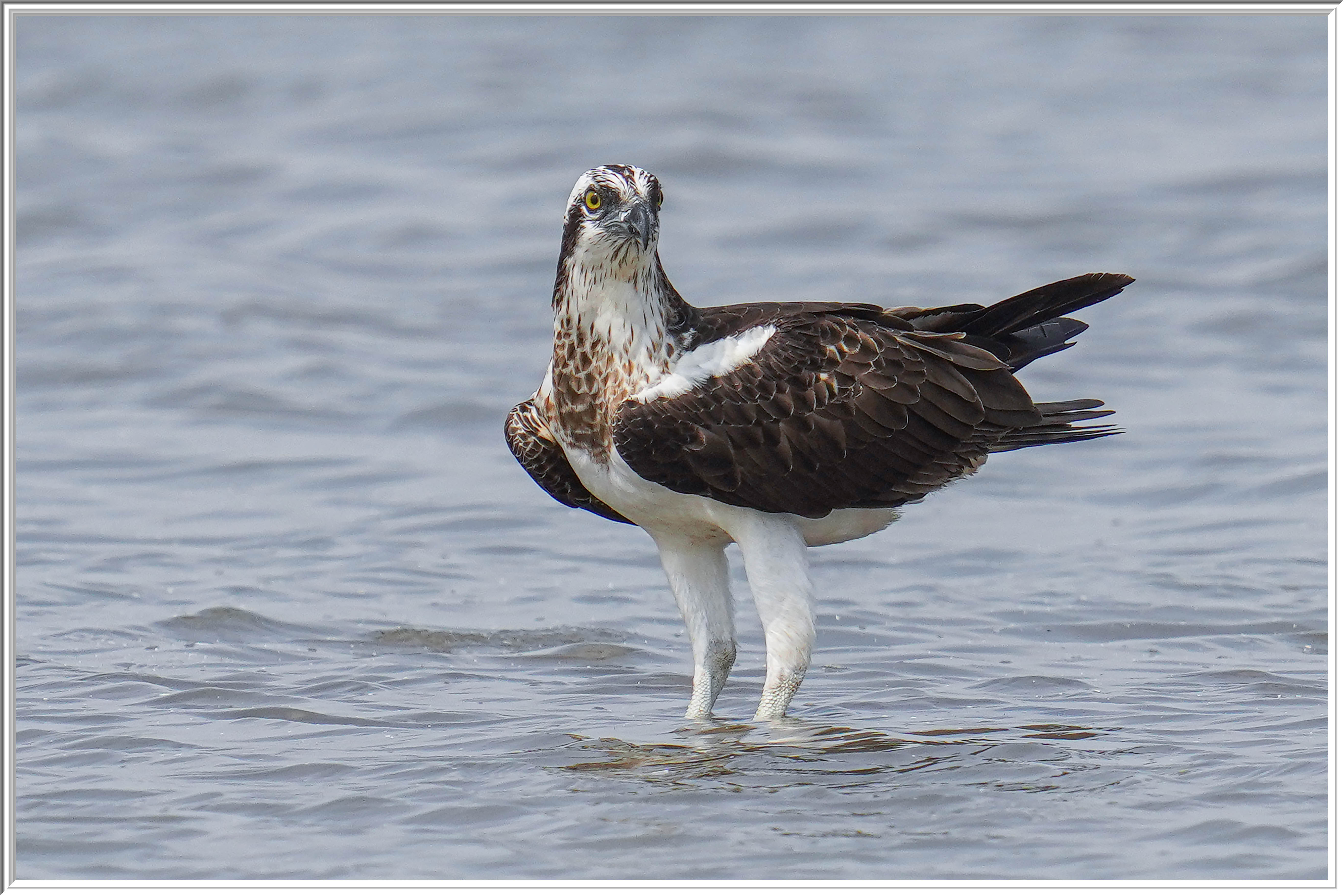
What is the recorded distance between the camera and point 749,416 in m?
7.38

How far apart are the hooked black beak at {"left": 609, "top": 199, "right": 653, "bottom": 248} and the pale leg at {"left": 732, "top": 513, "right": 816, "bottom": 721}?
1216mm

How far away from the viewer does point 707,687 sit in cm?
784

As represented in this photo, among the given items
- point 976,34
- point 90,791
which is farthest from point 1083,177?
point 90,791

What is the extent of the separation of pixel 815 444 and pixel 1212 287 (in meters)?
11.1

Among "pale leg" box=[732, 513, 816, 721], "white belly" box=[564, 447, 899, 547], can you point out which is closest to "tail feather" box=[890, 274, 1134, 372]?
"white belly" box=[564, 447, 899, 547]

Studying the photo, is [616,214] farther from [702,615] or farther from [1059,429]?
[1059,429]

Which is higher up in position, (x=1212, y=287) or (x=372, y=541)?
(x=1212, y=287)

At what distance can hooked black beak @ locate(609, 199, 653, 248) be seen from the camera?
23.5ft

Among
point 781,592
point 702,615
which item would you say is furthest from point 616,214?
point 702,615

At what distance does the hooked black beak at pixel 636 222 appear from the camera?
281 inches

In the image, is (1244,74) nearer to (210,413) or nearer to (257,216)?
(257,216)

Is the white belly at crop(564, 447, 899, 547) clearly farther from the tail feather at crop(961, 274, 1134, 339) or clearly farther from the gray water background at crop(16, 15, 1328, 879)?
the tail feather at crop(961, 274, 1134, 339)

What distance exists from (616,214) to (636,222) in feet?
0.30

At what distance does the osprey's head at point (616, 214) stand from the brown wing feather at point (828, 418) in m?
0.51
